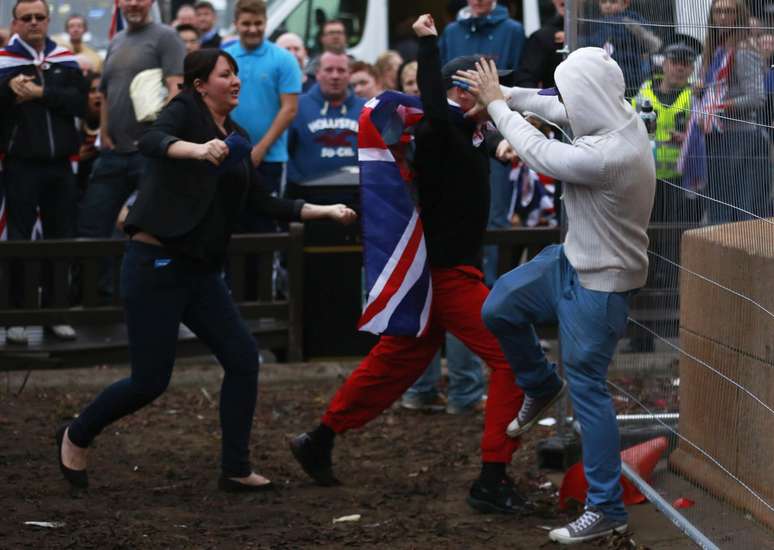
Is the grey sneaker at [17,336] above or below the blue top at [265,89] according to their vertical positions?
below

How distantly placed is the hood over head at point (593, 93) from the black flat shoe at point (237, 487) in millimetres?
2481

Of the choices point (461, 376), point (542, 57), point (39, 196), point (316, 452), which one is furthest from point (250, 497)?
point (39, 196)

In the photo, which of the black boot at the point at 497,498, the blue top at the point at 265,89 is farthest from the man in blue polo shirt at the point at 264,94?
the black boot at the point at 497,498

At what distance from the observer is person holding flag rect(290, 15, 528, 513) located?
21.9 feet

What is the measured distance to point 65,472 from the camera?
7059 millimetres

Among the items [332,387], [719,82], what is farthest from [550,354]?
[719,82]

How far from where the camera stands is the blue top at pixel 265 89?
10.8 m

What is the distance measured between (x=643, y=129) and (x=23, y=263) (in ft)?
16.7

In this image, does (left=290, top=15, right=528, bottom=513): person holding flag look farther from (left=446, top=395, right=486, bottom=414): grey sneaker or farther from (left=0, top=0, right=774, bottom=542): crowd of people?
(left=446, top=395, right=486, bottom=414): grey sneaker

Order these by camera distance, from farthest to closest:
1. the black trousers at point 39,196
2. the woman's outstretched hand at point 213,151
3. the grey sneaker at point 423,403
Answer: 1. the black trousers at point 39,196
2. the grey sneaker at point 423,403
3. the woman's outstretched hand at point 213,151

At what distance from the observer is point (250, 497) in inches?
280

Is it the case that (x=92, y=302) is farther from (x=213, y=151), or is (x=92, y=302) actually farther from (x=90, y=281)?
(x=213, y=151)

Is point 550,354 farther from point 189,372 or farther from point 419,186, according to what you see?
point 419,186

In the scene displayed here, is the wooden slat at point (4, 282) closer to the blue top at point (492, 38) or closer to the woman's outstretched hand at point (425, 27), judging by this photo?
the blue top at point (492, 38)
